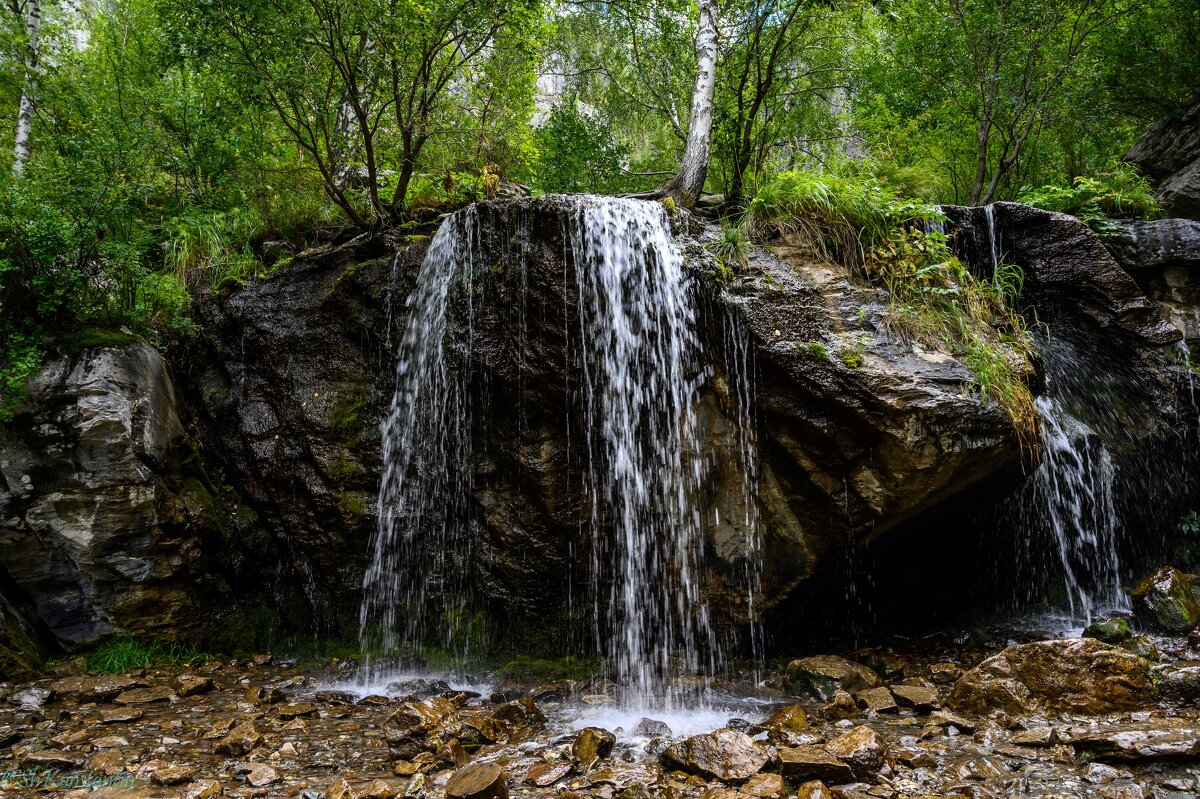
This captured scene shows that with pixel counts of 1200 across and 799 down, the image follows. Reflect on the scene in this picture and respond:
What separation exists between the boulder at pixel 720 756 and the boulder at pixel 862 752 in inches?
15.3

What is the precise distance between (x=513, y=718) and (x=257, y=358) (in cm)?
491

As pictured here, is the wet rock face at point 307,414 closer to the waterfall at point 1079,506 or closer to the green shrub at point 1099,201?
the waterfall at point 1079,506

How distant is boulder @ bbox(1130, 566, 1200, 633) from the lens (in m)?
5.31

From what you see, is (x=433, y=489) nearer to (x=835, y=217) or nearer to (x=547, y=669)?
(x=547, y=669)

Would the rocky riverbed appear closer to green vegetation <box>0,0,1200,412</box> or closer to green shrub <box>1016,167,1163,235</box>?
green vegetation <box>0,0,1200,412</box>

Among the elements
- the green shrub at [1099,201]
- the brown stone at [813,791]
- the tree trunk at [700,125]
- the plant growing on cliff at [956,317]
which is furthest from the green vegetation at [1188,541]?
the tree trunk at [700,125]

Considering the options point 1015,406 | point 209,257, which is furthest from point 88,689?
point 1015,406

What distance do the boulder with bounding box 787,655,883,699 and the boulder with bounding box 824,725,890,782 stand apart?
1.25 meters

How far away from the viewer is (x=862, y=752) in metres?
3.20

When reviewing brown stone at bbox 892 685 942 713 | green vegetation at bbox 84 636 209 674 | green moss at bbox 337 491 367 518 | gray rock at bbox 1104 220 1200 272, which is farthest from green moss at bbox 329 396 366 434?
gray rock at bbox 1104 220 1200 272

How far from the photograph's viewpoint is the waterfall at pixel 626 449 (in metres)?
5.58

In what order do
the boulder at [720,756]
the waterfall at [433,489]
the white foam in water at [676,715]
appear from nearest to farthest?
1. the boulder at [720,756]
2. the white foam in water at [676,715]
3. the waterfall at [433,489]

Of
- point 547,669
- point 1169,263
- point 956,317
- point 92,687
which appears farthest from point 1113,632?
point 92,687

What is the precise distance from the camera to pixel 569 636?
5809mm
